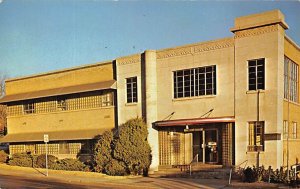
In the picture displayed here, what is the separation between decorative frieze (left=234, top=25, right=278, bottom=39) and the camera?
62.9 feet

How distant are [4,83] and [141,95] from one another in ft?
57.5

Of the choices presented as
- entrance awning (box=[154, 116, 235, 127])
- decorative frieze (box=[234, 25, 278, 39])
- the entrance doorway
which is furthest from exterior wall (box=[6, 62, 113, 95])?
decorative frieze (box=[234, 25, 278, 39])

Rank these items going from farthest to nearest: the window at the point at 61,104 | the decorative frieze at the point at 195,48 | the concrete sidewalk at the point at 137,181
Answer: the window at the point at 61,104, the decorative frieze at the point at 195,48, the concrete sidewalk at the point at 137,181

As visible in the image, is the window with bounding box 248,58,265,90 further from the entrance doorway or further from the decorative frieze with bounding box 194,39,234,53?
the entrance doorway

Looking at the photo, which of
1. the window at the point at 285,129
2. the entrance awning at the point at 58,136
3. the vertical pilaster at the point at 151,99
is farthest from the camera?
the entrance awning at the point at 58,136

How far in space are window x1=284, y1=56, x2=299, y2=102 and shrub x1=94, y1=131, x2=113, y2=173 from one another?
454 inches

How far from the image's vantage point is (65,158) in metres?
28.5

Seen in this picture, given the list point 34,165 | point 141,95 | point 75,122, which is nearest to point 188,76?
point 141,95

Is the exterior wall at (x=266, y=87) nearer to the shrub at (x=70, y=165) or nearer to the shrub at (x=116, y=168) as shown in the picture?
the shrub at (x=116, y=168)

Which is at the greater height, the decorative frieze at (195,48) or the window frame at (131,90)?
the decorative frieze at (195,48)

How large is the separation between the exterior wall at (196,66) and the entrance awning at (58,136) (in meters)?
6.19

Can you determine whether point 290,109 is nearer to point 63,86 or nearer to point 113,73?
point 113,73

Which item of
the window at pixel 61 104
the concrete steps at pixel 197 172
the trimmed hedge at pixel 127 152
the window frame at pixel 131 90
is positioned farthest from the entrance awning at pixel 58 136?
the concrete steps at pixel 197 172

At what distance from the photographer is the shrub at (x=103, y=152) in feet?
73.7
